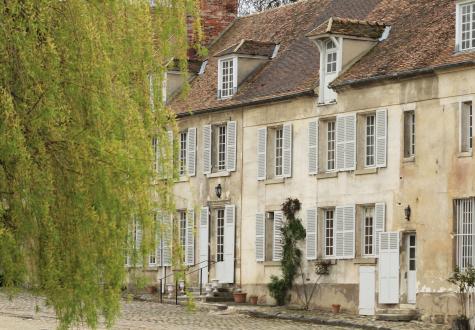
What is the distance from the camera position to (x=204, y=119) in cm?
4669

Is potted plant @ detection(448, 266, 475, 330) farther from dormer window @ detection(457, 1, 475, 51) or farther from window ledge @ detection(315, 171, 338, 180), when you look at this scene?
window ledge @ detection(315, 171, 338, 180)

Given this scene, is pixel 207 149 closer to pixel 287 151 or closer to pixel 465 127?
pixel 287 151

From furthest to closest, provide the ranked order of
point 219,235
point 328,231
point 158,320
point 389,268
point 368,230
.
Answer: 1. point 219,235
2. point 328,231
3. point 368,230
4. point 389,268
5. point 158,320

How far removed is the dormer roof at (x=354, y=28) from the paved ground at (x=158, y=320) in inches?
302

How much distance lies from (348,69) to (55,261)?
74.7 feet

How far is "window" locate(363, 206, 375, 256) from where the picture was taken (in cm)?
3906

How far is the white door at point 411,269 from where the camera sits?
121 feet

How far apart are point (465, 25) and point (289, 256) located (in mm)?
8527

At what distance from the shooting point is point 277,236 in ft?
140

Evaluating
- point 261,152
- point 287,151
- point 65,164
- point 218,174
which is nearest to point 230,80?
point 218,174

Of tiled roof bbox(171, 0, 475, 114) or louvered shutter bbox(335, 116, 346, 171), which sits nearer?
tiled roof bbox(171, 0, 475, 114)

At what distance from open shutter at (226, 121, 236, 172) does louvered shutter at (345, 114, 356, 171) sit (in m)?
5.89

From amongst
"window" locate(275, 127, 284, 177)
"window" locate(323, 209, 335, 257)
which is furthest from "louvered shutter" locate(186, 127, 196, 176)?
"window" locate(323, 209, 335, 257)

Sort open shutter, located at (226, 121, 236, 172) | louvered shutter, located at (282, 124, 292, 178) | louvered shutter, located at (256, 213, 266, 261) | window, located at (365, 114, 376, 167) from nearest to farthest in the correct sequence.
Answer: window, located at (365, 114, 376, 167), louvered shutter, located at (282, 124, 292, 178), louvered shutter, located at (256, 213, 266, 261), open shutter, located at (226, 121, 236, 172)
